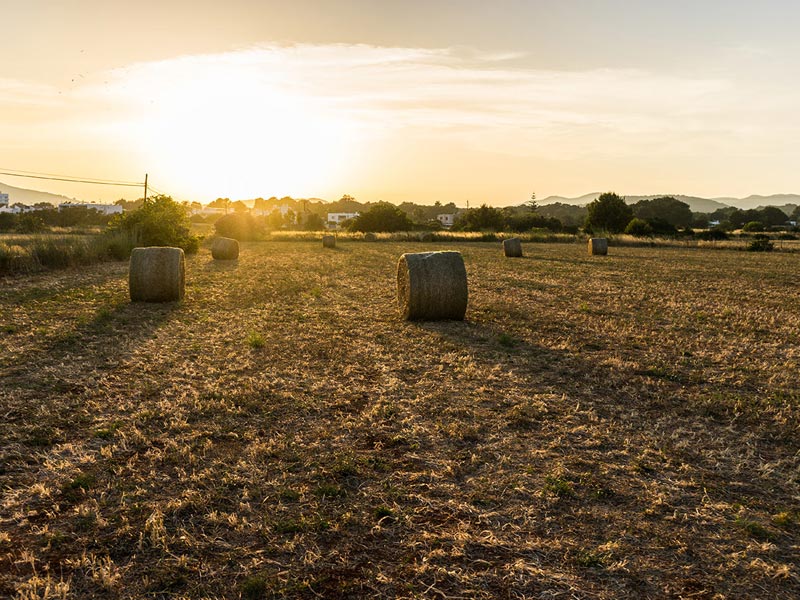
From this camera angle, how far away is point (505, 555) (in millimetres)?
3820

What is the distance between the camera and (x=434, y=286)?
1209 centimetres

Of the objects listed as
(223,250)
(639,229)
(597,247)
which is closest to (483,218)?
(639,229)

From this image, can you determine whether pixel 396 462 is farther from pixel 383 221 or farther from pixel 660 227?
pixel 383 221

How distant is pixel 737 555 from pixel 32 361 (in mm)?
9623

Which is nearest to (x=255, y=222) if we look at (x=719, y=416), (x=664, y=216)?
(x=719, y=416)

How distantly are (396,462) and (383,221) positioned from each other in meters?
76.2

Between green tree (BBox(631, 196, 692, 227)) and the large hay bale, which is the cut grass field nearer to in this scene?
the large hay bale

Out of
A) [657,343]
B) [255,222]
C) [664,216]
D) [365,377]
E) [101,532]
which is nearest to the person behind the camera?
[101,532]

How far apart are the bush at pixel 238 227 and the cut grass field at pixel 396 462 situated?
158 feet

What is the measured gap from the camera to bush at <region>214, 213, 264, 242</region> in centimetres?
5791

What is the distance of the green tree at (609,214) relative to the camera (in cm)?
7894

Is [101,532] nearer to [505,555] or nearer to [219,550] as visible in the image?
[219,550]

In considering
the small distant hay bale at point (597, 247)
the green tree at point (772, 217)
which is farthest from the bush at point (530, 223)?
the green tree at point (772, 217)

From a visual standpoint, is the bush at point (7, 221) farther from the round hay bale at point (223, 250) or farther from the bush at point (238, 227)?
the round hay bale at point (223, 250)
